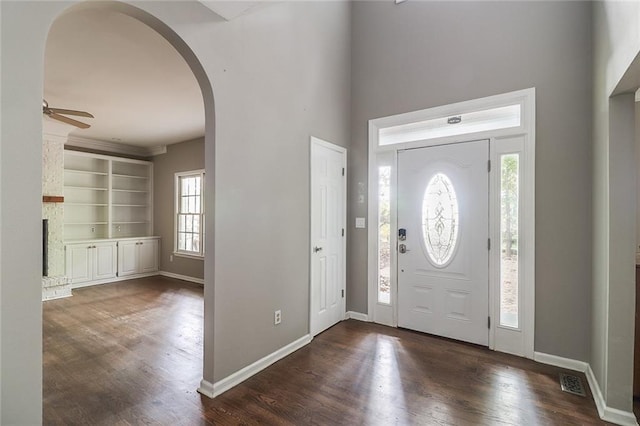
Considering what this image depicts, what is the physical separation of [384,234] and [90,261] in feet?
18.0

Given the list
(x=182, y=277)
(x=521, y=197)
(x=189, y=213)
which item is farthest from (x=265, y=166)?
(x=182, y=277)

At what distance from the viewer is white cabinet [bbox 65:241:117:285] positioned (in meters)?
5.46

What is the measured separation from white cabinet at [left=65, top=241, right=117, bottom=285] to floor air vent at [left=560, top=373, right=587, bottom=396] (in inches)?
275

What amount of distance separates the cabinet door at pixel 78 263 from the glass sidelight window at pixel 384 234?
5.35m

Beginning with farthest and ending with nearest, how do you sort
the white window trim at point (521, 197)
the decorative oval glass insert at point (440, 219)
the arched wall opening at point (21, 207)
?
the decorative oval glass insert at point (440, 219), the white window trim at point (521, 197), the arched wall opening at point (21, 207)

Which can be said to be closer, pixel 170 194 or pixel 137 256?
pixel 137 256

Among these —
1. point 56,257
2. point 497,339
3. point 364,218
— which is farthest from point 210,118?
point 56,257

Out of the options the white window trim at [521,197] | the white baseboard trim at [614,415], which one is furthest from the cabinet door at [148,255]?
the white baseboard trim at [614,415]

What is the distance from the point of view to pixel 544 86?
9.24ft

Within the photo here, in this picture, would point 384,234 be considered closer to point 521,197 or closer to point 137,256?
point 521,197

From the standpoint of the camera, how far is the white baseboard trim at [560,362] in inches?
104

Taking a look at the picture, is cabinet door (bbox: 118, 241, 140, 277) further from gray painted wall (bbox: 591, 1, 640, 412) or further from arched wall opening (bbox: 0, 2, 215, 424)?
gray painted wall (bbox: 591, 1, 640, 412)

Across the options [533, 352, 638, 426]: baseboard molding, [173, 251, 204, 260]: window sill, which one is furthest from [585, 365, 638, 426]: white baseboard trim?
[173, 251, 204, 260]: window sill

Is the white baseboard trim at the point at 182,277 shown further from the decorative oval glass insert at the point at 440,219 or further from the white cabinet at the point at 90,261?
the decorative oval glass insert at the point at 440,219
